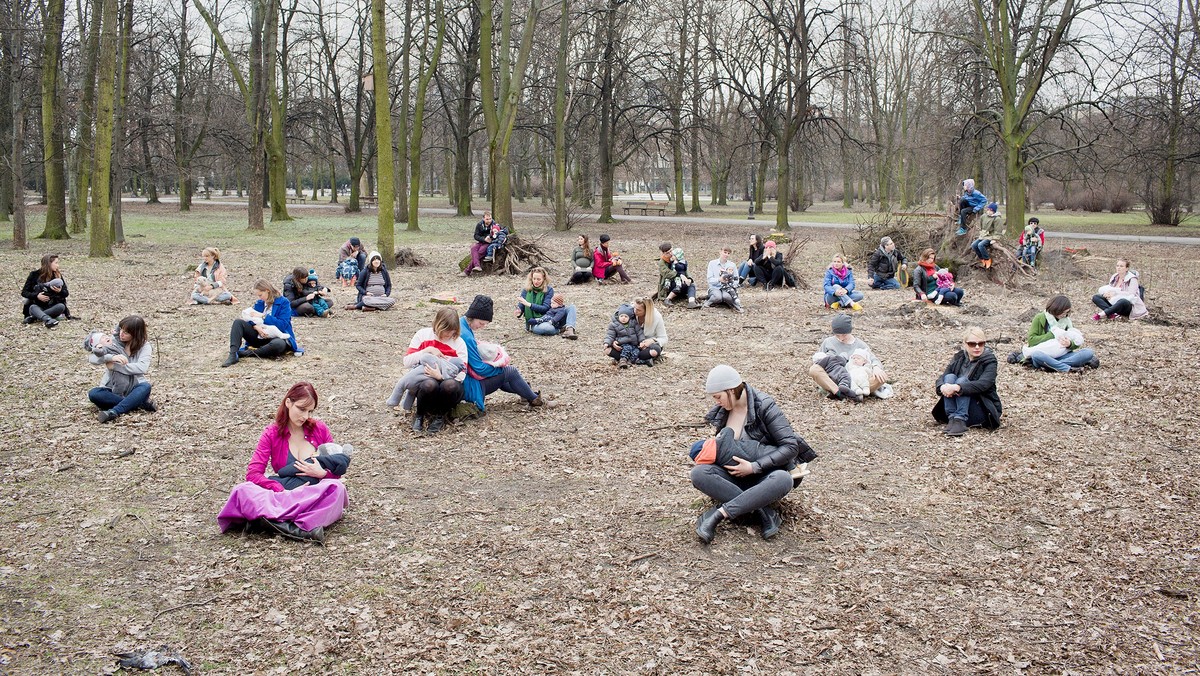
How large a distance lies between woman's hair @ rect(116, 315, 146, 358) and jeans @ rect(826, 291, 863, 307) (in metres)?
10.7

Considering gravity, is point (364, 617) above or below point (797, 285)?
below

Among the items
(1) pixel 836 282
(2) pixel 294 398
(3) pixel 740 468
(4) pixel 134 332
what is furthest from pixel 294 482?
(1) pixel 836 282

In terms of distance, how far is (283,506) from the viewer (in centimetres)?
543

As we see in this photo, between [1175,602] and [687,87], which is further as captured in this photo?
[687,87]

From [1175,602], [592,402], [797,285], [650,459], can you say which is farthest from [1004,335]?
[1175,602]

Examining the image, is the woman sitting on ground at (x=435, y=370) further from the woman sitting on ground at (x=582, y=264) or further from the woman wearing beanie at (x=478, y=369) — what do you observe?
the woman sitting on ground at (x=582, y=264)

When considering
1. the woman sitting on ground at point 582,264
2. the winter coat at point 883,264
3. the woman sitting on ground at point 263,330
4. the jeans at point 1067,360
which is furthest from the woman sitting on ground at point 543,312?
the winter coat at point 883,264

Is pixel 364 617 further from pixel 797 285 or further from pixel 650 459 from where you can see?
pixel 797 285

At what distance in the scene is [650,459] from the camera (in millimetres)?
7102

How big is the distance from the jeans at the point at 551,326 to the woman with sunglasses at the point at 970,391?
559 cm

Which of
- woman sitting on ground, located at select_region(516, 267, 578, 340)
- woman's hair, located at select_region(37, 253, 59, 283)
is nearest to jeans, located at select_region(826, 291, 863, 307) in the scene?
woman sitting on ground, located at select_region(516, 267, 578, 340)

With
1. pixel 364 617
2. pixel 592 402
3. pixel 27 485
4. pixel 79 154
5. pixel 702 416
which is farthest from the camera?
pixel 79 154

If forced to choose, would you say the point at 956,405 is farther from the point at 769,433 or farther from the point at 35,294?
the point at 35,294

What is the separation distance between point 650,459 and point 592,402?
75.9 inches
